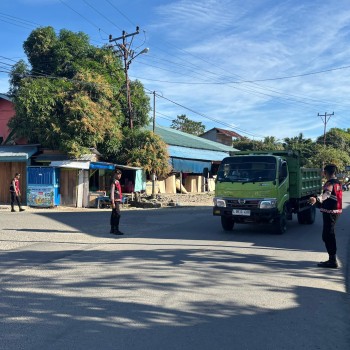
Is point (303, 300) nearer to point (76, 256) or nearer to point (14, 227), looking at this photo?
point (76, 256)

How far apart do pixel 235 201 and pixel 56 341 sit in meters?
7.75

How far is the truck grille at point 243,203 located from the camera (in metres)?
11.0

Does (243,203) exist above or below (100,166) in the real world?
below

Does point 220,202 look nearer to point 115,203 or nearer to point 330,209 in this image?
point 115,203

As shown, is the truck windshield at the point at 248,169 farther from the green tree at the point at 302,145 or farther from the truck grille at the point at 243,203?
the green tree at the point at 302,145

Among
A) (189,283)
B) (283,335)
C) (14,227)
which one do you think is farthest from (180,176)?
(283,335)

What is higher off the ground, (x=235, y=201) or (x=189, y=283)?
(x=235, y=201)

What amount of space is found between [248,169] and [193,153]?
20.5m

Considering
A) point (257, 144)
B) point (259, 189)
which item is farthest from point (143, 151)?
point (257, 144)

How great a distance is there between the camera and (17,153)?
68.4ft

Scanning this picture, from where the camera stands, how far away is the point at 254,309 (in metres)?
5.17

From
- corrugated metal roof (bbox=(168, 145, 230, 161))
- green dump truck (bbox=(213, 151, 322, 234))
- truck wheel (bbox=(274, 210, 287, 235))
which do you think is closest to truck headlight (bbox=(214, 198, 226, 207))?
green dump truck (bbox=(213, 151, 322, 234))

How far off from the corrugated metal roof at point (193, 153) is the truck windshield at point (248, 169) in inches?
645

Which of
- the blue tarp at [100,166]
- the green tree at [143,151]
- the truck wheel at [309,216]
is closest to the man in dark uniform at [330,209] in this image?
the truck wheel at [309,216]
